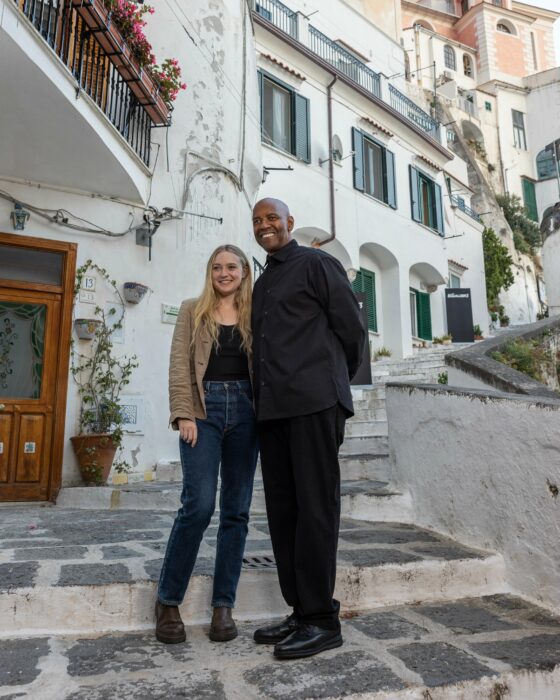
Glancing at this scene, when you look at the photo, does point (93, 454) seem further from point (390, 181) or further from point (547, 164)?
point (547, 164)

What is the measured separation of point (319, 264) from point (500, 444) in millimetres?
1537

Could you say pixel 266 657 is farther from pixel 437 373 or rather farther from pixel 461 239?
pixel 461 239

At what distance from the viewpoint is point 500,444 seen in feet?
10.6

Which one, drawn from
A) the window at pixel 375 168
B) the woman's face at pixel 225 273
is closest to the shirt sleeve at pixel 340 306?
the woman's face at pixel 225 273

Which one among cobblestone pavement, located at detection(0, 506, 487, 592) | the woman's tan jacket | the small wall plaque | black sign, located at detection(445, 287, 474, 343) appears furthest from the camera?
black sign, located at detection(445, 287, 474, 343)

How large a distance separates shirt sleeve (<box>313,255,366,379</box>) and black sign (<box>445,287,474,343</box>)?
14855mm

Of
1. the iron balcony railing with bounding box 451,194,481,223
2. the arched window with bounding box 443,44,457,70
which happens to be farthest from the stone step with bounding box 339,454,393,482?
the arched window with bounding box 443,44,457,70

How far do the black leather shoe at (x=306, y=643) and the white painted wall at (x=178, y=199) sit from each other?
4.67 metres

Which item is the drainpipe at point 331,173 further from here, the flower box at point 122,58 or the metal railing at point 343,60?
the flower box at point 122,58

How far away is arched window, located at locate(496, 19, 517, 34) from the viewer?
39662 mm

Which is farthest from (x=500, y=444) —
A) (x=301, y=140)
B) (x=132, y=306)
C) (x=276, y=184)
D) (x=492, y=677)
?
(x=301, y=140)

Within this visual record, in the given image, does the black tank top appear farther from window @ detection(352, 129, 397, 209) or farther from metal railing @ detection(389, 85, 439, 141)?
metal railing @ detection(389, 85, 439, 141)

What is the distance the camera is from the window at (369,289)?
45.5ft

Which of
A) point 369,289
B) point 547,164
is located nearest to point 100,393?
point 369,289
